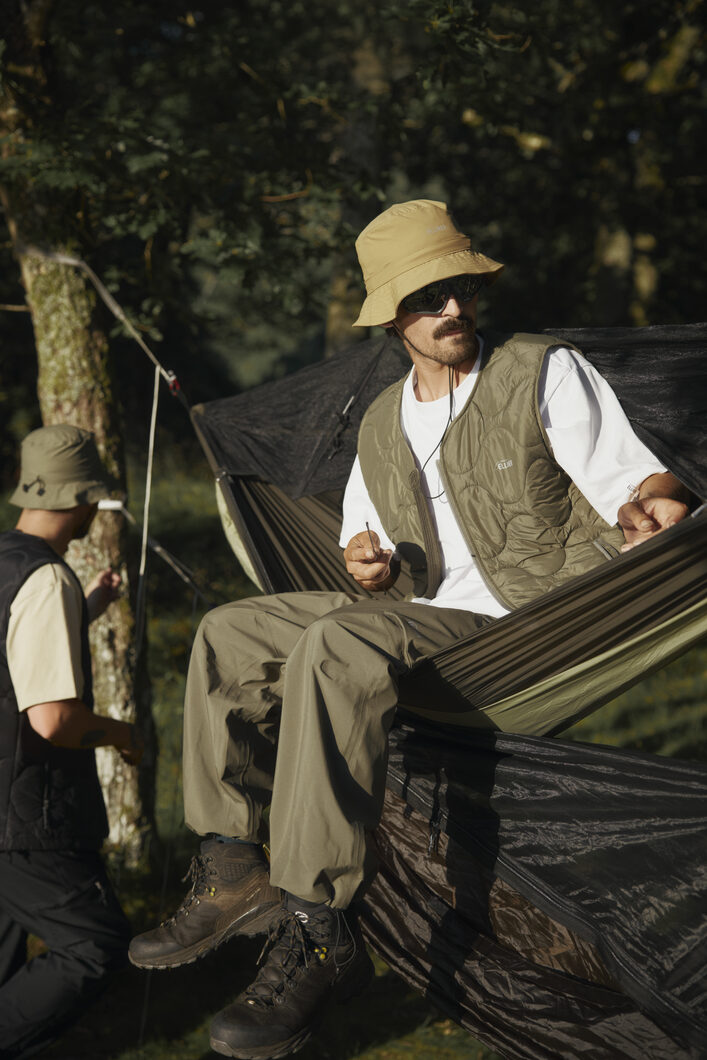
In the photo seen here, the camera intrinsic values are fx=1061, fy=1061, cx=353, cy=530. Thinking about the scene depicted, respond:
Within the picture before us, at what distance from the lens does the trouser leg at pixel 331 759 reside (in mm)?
2143

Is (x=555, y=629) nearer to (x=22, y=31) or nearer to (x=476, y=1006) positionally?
(x=476, y=1006)

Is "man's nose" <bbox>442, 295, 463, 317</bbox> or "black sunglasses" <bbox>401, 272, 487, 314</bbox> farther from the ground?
"black sunglasses" <bbox>401, 272, 487, 314</bbox>

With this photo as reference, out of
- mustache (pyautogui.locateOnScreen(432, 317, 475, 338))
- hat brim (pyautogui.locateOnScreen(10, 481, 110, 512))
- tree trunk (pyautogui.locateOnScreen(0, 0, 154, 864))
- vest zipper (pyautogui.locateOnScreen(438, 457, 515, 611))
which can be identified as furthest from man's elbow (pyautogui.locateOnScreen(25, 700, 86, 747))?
tree trunk (pyautogui.locateOnScreen(0, 0, 154, 864))

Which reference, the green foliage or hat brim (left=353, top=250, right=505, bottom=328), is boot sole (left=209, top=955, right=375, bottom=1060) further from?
the green foliage

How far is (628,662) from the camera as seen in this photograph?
2.50 meters

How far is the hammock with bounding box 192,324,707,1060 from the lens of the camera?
227cm

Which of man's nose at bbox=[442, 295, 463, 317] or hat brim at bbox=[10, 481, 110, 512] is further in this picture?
hat brim at bbox=[10, 481, 110, 512]

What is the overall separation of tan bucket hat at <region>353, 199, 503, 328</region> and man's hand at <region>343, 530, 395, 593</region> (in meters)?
0.58

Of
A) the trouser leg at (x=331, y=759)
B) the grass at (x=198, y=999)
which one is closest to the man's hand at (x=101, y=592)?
the grass at (x=198, y=999)

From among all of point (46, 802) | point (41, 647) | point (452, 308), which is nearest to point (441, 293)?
point (452, 308)

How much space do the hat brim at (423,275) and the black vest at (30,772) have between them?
1113 millimetres

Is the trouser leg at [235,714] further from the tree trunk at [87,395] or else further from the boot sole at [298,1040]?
the tree trunk at [87,395]

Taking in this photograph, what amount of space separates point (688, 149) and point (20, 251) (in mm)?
8569

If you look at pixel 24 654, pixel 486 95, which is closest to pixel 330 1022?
pixel 24 654
